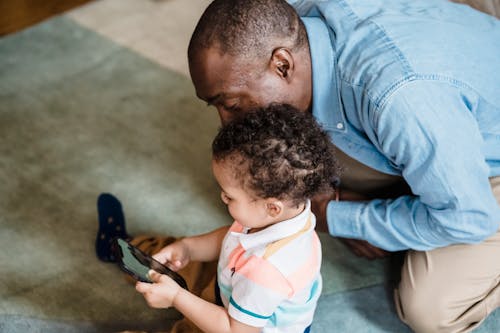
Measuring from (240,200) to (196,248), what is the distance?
0.85ft

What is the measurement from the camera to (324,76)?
1110 mm

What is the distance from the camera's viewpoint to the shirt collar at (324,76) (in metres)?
1.10

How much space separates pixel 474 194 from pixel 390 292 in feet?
1.27

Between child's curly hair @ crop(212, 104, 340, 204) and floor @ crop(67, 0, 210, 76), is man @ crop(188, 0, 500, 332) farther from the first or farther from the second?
floor @ crop(67, 0, 210, 76)

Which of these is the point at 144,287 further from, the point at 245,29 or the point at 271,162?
the point at 245,29

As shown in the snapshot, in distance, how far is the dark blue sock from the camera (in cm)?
136

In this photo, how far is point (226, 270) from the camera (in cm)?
104

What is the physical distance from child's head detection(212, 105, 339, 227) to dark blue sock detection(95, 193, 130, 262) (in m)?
0.50

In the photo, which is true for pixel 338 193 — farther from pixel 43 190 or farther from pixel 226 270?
pixel 43 190

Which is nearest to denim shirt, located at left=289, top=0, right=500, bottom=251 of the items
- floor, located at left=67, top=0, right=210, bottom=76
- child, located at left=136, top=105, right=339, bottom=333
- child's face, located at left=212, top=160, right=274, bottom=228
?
child, located at left=136, top=105, right=339, bottom=333

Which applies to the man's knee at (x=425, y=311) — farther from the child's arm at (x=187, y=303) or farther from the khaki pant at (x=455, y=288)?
the child's arm at (x=187, y=303)

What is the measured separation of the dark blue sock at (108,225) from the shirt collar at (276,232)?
1.55ft

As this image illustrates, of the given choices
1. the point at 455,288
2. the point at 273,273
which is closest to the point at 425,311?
the point at 455,288

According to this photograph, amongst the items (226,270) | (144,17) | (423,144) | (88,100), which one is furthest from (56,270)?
(144,17)
